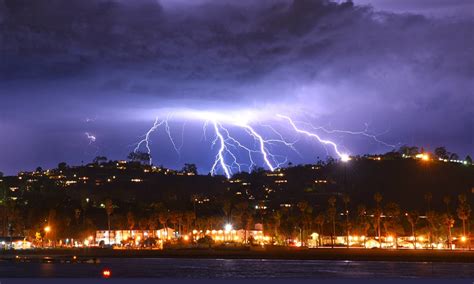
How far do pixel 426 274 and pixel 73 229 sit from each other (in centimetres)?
8414

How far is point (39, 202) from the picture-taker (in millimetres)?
169000

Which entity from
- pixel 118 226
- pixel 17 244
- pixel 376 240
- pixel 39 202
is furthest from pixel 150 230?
pixel 376 240

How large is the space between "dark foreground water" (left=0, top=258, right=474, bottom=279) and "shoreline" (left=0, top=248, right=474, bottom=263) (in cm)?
467

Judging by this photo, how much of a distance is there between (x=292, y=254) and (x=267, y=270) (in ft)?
81.6

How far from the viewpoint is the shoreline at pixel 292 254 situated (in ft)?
300

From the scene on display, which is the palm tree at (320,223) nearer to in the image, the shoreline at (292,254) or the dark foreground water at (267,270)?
the shoreline at (292,254)

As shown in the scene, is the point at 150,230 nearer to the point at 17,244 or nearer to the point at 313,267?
the point at 17,244

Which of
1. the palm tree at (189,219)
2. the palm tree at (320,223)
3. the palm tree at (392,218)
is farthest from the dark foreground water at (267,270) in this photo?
the palm tree at (189,219)

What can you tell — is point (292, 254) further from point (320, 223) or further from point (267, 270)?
point (320, 223)

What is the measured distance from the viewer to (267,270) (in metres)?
76.5

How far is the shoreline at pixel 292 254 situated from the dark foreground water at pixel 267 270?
4673mm

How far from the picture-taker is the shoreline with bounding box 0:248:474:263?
91.4 m

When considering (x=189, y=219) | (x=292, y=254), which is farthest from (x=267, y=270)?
(x=189, y=219)

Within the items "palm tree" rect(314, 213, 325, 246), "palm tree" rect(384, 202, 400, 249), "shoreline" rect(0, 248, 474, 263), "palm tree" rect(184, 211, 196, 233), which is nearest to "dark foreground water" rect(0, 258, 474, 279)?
"shoreline" rect(0, 248, 474, 263)
